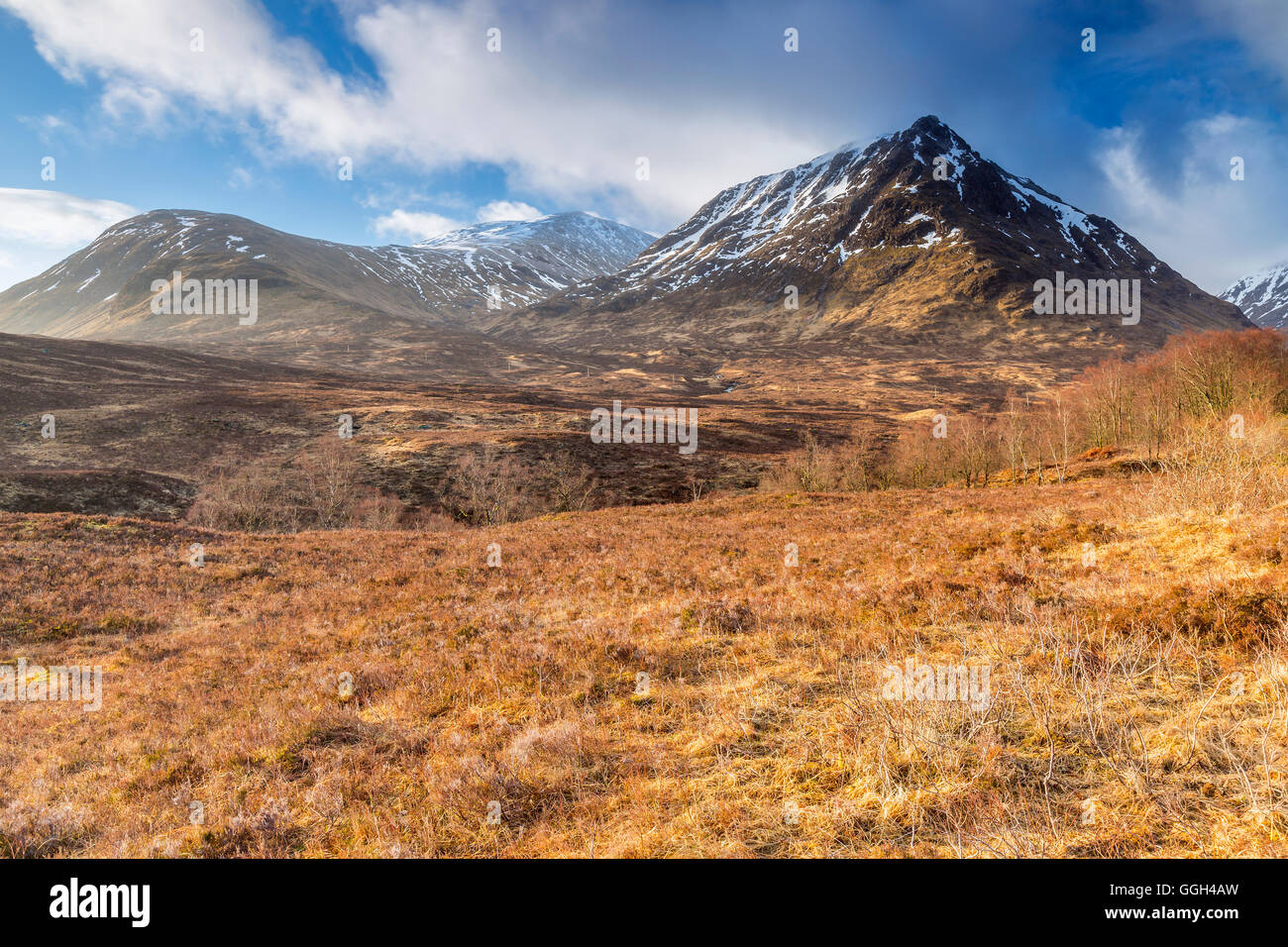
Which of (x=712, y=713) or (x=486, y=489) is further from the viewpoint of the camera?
(x=486, y=489)

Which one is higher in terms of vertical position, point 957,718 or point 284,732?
point 957,718

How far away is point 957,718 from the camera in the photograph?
17.4ft

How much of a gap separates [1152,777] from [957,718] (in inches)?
55.5

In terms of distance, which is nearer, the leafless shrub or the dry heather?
the dry heather

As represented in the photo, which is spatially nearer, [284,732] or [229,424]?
[284,732]

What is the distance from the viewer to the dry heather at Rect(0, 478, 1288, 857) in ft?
14.3

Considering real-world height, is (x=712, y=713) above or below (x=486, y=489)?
below

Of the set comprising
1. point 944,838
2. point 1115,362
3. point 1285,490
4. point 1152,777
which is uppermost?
point 1115,362

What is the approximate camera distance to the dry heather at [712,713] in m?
4.36

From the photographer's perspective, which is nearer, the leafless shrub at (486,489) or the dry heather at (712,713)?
the dry heather at (712,713)

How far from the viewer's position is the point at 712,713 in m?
6.55

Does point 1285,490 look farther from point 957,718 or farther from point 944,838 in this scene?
point 944,838
